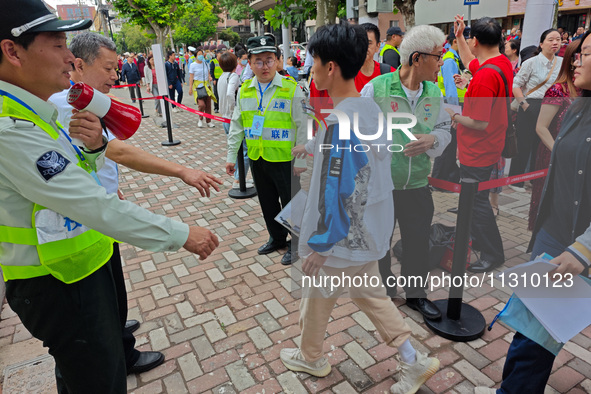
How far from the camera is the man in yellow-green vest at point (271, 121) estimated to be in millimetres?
3871

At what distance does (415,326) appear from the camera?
3.08 m

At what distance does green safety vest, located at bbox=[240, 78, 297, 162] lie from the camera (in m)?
3.87

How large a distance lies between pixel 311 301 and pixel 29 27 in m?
1.84

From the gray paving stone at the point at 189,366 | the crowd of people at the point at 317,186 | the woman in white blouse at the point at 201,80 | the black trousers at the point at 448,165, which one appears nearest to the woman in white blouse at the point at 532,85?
the crowd of people at the point at 317,186

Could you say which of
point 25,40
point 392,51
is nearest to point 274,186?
point 25,40

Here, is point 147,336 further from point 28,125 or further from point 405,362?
point 28,125

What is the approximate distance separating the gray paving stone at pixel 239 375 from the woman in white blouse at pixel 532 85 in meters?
3.63

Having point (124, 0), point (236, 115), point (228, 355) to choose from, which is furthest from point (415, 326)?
point (124, 0)

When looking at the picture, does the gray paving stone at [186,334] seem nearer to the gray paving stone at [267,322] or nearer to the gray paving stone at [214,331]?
the gray paving stone at [214,331]

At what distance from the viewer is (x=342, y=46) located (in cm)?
208

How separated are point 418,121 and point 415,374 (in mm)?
1646

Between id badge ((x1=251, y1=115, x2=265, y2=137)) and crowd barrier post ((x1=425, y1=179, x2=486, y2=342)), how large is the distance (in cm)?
192

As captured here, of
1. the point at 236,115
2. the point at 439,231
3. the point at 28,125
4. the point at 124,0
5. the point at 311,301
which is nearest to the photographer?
the point at 28,125

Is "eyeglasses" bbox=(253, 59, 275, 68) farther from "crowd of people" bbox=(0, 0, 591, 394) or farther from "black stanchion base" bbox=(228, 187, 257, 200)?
"black stanchion base" bbox=(228, 187, 257, 200)
